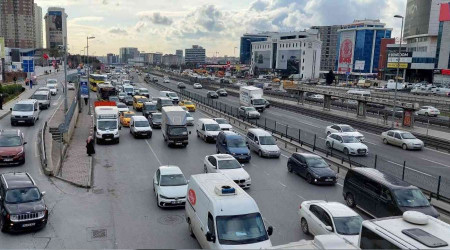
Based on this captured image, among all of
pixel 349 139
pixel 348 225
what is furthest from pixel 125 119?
pixel 348 225

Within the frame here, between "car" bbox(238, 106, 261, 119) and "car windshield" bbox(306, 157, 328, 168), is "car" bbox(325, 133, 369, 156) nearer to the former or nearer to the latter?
"car windshield" bbox(306, 157, 328, 168)

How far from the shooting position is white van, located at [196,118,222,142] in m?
30.8

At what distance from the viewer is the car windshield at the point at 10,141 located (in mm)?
21802

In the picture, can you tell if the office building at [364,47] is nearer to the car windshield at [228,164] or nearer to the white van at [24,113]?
the white van at [24,113]

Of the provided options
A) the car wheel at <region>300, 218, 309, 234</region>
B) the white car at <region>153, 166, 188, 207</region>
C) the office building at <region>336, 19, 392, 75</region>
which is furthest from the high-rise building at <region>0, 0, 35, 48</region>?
the car wheel at <region>300, 218, 309, 234</region>

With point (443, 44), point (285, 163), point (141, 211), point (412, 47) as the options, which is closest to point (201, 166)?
point (285, 163)

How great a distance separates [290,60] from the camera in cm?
15988

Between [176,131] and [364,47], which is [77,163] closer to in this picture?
[176,131]

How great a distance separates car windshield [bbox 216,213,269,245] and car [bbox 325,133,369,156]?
625 inches

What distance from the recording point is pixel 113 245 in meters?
12.9

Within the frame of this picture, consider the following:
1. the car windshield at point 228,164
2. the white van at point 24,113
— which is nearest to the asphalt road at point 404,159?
the car windshield at point 228,164

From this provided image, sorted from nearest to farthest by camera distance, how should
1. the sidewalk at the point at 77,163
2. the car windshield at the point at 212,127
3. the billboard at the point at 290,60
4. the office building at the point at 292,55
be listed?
the sidewalk at the point at 77,163, the car windshield at the point at 212,127, the office building at the point at 292,55, the billboard at the point at 290,60

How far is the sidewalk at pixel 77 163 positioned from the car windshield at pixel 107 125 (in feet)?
6.04

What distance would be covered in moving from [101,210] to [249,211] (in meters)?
7.27
